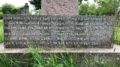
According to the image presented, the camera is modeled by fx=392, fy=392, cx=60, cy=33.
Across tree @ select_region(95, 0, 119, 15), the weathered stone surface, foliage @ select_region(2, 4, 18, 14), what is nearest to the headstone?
the weathered stone surface

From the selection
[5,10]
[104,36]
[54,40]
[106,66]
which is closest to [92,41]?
[104,36]

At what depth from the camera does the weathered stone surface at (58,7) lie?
6.82 metres

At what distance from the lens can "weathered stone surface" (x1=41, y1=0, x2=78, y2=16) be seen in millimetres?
6816

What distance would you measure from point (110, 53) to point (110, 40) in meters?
0.35

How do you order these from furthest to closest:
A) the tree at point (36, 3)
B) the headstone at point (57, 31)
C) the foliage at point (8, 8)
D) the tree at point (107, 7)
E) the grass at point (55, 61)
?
1. the foliage at point (8, 8)
2. the tree at point (36, 3)
3. the tree at point (107, 7)
4. the headstone at point (57, 31)
5. the grass at point (55, 61)

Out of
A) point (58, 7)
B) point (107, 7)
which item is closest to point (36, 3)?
point (107, 7)

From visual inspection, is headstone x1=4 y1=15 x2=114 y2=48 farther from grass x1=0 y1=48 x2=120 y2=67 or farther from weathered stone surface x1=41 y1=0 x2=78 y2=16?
weathered stone surface x1=41 y1=0 x2=78 y2=16

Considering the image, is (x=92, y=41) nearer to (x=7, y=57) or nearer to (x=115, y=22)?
(x=115, y=22)

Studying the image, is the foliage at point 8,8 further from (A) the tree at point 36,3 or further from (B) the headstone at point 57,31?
(B) the headstone at point 57,31

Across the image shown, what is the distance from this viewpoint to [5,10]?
24438mm

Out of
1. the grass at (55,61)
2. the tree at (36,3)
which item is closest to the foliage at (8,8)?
the tree at (36,3)

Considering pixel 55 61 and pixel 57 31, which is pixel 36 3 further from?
pixel 55 61

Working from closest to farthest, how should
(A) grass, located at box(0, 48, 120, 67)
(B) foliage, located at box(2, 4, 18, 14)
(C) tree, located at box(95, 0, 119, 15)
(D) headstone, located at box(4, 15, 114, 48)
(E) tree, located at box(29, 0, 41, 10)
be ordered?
(A) grass, located at box(0, 48, 120, 67)
(D) headstone, located at box(4, 15, 114, 48)
(C) tree, located at box(95, 0, 119, 15)
(E) tree, located at box(29, 0, 41, 10)
(B) foliage, located at box(2, 4, 18, 14)

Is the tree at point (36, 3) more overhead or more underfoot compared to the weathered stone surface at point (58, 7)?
more underfoot
